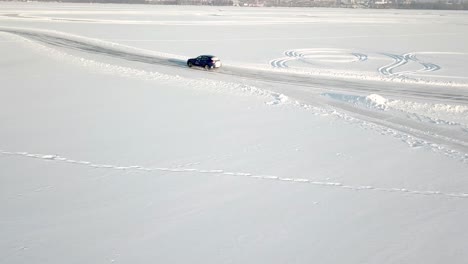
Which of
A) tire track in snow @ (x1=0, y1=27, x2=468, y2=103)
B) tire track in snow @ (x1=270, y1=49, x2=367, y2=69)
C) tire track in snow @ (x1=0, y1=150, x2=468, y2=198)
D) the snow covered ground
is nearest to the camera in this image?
the snow covered ground

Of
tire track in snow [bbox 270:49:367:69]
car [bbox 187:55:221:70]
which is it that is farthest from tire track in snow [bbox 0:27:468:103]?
tire track in snow [bbox 270:49:367:69]

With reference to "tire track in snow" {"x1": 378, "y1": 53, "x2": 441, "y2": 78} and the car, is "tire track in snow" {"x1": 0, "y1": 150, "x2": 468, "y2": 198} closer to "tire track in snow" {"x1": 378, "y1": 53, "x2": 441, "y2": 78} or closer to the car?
the car

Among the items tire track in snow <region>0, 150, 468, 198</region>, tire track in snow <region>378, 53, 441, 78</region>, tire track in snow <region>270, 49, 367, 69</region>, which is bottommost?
tire track in snow <region>0, 150, 468, 198</region>

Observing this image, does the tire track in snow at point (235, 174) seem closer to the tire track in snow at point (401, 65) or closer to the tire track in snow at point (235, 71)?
the tire track in snow at point (235, 71)

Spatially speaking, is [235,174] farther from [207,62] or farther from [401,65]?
[401,65]

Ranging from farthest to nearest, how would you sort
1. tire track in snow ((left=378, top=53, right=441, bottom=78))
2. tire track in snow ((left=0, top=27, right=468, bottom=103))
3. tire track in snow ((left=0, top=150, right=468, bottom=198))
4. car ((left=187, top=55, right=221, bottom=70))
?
tire track in snow ((left=378, top=53, right=441, bottom=78)), car ((left=187, top=55, right=221, bottom=70)), tire track in snow ((left=0, top=27, right=468, bottom=103)), tire track in snow ((left=0, top=150, right=468, bottom=198))

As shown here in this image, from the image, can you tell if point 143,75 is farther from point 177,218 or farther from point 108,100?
point 177,218

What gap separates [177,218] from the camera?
23.9 ft

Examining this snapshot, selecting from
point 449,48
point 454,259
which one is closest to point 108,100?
point 454,259

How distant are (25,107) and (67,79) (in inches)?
229

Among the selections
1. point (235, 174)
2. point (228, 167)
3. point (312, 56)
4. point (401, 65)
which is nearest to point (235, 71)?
point (312, 56)

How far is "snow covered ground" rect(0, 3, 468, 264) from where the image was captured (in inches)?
254

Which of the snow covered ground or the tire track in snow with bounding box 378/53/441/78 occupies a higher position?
the tire track in snow with bounding box 378/53/441/78

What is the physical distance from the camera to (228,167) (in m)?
9.93
